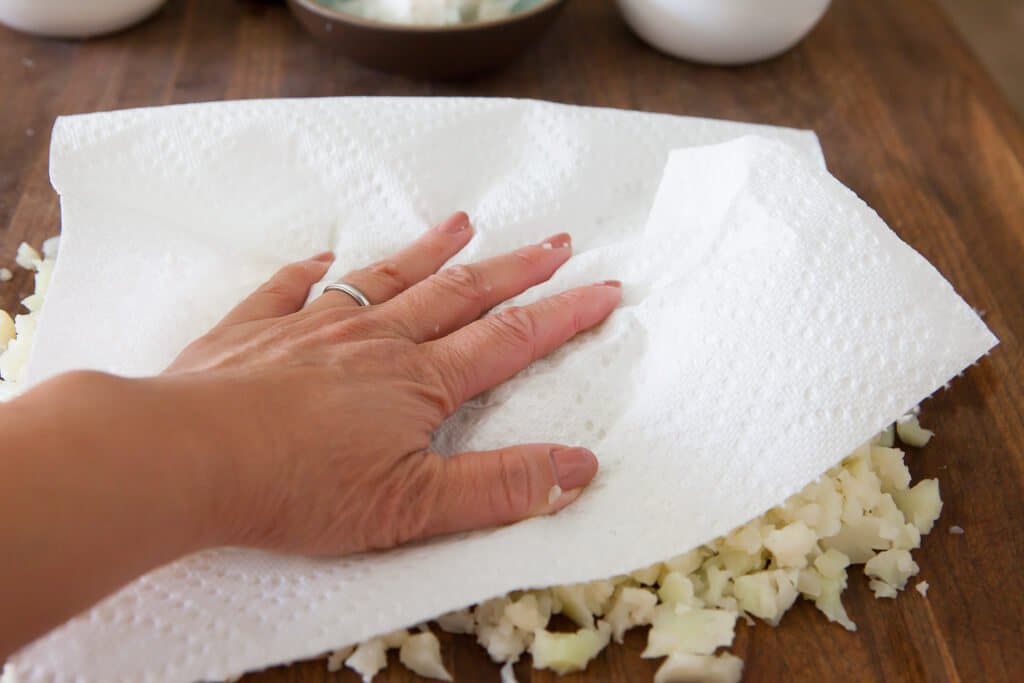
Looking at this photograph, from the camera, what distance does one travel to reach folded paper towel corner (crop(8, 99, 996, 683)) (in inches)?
26.1

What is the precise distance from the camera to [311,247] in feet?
3.16

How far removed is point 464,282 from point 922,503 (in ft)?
1.43

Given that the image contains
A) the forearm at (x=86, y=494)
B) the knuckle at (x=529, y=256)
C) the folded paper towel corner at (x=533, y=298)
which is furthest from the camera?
the knuckle at (x=529, y=256)

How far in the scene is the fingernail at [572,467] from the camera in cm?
73

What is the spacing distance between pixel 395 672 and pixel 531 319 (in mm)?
313

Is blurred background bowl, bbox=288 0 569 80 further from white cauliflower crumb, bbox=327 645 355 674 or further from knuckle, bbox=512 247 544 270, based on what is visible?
white cauliflower crumb, bbox=327 645 355 674

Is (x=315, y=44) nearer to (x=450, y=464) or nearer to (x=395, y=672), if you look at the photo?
(x=450, y=464)

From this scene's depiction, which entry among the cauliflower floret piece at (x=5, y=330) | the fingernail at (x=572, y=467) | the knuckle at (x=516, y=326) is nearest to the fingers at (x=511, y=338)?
the knuckle at (x=516, y=326)

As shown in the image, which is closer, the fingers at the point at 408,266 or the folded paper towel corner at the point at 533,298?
the folded paper towel corner at the point at 533,298

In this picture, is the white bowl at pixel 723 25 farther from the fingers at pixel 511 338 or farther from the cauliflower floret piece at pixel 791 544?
the cauliflower floret piece at pixel 791 544

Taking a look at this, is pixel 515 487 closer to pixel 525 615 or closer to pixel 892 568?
pixel 525 615

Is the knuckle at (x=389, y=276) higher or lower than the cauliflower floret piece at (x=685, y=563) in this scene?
higher

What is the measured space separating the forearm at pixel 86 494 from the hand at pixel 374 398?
29 millimetres

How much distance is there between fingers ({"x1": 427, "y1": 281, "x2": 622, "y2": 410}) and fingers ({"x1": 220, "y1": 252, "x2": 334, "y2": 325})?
0.15 m
